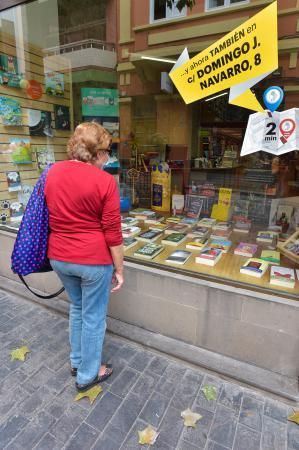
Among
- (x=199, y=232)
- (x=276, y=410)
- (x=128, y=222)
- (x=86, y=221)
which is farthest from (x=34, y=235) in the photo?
(x=276, y=410)

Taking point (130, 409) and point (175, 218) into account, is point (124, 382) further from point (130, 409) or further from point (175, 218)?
point (175, 218)

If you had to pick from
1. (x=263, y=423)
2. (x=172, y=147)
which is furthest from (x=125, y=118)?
(x=263, y=423)

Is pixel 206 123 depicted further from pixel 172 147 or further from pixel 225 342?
pixel 225 342

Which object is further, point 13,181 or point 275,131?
point 13,181

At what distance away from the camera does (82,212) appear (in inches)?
61.6

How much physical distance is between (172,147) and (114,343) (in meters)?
2.46

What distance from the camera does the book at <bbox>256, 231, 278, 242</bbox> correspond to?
2740mm

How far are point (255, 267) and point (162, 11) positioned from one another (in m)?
2.36

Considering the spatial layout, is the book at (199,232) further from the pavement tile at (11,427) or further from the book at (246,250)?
the pavement tile at (11,427)

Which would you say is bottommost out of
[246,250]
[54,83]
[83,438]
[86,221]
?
[83,438]

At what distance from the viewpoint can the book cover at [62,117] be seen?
375cm

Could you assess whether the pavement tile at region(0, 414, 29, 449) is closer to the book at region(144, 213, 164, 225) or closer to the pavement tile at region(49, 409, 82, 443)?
the pavement tile at region(49, 409, 82, 443)

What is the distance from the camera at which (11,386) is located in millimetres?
1944

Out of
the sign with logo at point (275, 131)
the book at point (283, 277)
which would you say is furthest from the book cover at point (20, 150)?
the book at point (283, 277)
